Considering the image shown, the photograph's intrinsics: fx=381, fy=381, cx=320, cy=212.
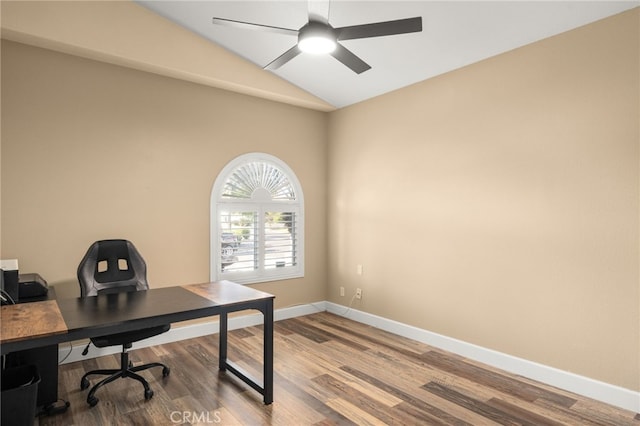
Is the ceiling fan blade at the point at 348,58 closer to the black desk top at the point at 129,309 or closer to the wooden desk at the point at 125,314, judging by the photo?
the wooden desk at the point at 125,314

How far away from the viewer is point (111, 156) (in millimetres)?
3514

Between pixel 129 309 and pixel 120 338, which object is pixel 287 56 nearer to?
pixel 129 309

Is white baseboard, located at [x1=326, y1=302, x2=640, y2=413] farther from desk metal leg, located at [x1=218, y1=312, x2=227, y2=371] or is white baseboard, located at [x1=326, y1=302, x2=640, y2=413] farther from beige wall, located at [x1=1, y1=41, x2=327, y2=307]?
desk metal leg, located at [x1=218, y1=312, x2=227, y2=371]

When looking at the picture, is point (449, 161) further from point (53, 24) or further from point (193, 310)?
point (53, 24)

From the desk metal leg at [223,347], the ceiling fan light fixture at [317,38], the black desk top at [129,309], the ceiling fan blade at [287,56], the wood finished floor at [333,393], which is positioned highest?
the ceiling fan blade at [287,56]

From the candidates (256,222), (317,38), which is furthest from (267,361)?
(317,38)

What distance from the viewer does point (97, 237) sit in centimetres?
344

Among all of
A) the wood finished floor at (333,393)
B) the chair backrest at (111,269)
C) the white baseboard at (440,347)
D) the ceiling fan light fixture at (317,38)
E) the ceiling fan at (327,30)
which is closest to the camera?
the ceiling fan at (327,30)

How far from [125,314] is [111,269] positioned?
1177 millimetres

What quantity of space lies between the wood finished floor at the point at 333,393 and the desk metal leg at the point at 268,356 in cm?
8

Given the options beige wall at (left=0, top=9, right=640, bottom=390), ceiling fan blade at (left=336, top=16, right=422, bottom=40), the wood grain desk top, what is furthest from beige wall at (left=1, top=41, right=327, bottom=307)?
ceiling fan blade at (left=336, top=16, right=422, bottom=40)

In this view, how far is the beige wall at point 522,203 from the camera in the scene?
2.64 metres

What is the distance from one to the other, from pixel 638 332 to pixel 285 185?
3535mm

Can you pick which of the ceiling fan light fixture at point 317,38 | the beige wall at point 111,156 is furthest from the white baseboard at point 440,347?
the ceiling fan light fixture at point 317,38
